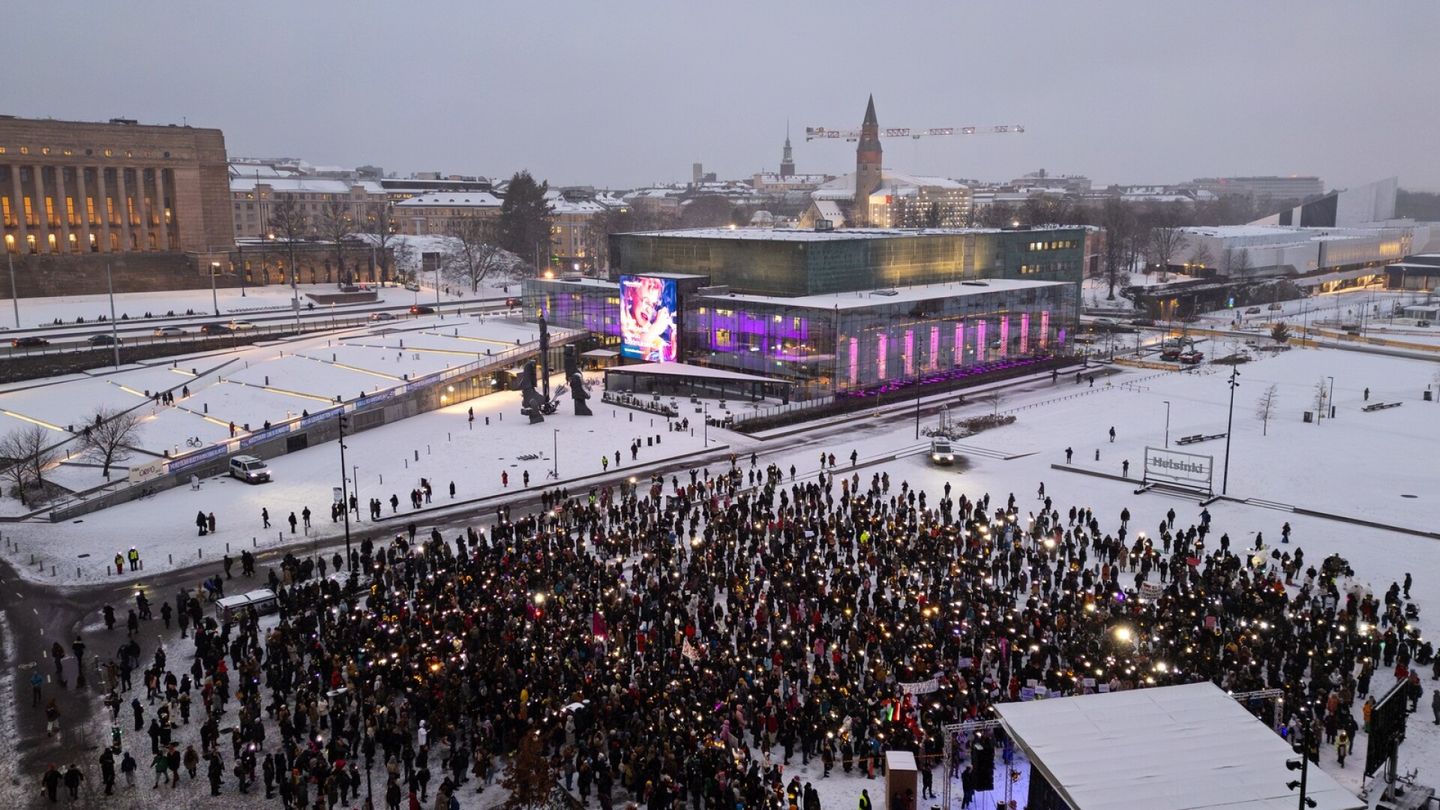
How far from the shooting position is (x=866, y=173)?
194625 millimetres

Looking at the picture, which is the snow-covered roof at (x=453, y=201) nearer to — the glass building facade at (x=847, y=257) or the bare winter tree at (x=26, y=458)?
the glass building facade at (x=847, y=257)

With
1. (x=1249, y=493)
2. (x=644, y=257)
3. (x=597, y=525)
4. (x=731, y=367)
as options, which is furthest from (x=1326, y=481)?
(x=644, y=257)

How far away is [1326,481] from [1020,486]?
40.6ft

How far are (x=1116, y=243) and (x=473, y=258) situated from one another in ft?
246

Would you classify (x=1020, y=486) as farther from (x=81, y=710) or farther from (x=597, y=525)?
(x=81, y=710)

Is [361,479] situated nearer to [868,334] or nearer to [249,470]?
[249,470]

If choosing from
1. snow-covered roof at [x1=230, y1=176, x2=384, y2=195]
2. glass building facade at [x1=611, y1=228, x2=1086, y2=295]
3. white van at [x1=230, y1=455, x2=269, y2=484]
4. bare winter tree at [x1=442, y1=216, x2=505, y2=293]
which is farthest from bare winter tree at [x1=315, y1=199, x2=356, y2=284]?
white van at [x1=230, y1=455, x2=269, y2=484]

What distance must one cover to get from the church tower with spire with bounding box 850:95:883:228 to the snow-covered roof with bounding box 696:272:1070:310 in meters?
117

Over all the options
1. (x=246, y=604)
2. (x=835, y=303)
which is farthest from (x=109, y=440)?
(x=835, y=303)

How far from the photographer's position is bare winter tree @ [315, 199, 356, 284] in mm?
98750

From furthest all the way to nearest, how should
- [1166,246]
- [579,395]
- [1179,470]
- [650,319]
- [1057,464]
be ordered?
[1166,246] → [650,319] → [579,395] → [1057,464] → [1179,470]

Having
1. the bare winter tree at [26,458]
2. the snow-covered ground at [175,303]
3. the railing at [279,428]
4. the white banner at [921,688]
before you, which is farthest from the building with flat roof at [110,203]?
the white banner at [921,688]

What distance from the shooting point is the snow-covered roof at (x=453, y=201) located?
142 m

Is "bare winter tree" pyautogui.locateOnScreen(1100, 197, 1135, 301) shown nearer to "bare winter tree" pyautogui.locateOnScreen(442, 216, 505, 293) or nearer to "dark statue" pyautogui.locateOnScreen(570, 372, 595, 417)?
"bare winter tree" pyautogui.locateOnScreen(442, 216, 505, 293)
